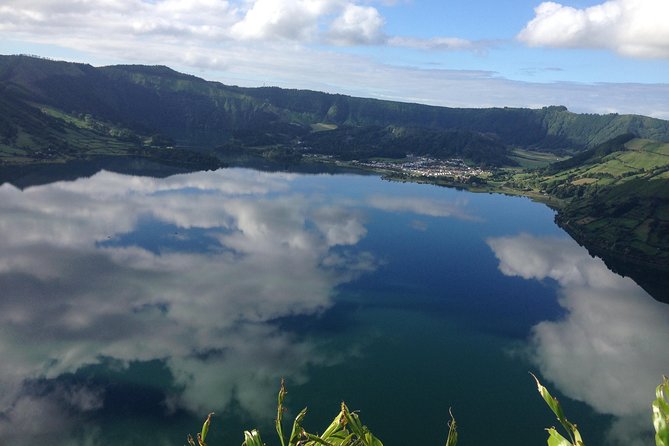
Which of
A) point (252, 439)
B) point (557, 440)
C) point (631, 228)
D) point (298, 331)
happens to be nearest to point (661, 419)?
point (557, 440)

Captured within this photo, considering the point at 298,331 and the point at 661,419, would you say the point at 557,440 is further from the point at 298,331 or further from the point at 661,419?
the point at 298,331

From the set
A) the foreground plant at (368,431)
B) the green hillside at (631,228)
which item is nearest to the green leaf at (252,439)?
the foreground plant at (368,431)

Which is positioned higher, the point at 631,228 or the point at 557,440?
the point at 557,440

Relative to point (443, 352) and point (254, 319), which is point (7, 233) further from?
point (443, 352)

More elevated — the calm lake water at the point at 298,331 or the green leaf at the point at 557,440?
the green leaf at the point at 557,440

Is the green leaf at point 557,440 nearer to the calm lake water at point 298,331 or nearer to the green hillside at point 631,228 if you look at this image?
the calm lake water at point 298,331

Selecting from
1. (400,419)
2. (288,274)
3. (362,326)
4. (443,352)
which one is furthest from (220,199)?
(400,419)

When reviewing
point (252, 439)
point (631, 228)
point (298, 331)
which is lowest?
point (631, 228)

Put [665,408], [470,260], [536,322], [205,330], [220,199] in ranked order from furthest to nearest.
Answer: [220,199], [470,260], [536,322], [205,330], [665,408]
